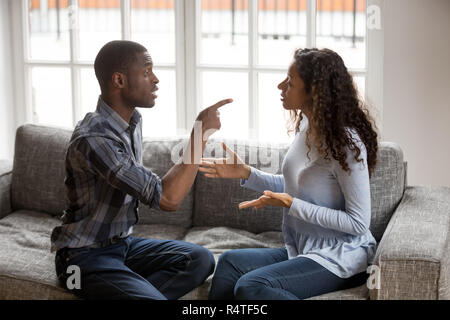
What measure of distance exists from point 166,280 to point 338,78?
848 millimetres

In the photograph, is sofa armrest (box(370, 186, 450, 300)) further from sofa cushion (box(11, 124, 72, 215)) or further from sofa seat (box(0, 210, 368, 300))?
sofa cushion (box(11, 124, 72, 215))

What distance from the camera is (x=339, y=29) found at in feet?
10.1

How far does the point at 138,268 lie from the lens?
226cm

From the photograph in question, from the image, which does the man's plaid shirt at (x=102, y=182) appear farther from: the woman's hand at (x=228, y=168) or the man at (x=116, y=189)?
the woman's hand at (x=228, y=168)

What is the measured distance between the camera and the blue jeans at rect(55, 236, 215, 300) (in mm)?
2064

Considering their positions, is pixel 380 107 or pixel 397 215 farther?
pixel 380 107

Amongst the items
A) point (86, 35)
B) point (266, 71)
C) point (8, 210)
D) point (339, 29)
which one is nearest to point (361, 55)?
point (339, 29)

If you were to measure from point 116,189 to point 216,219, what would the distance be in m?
0.71

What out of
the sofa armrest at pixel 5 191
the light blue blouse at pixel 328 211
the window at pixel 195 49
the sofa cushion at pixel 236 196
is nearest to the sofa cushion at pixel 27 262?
the sofa armrest at pixel 5 191

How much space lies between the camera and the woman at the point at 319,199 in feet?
6.77

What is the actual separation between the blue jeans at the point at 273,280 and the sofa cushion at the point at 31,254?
1.59ft
